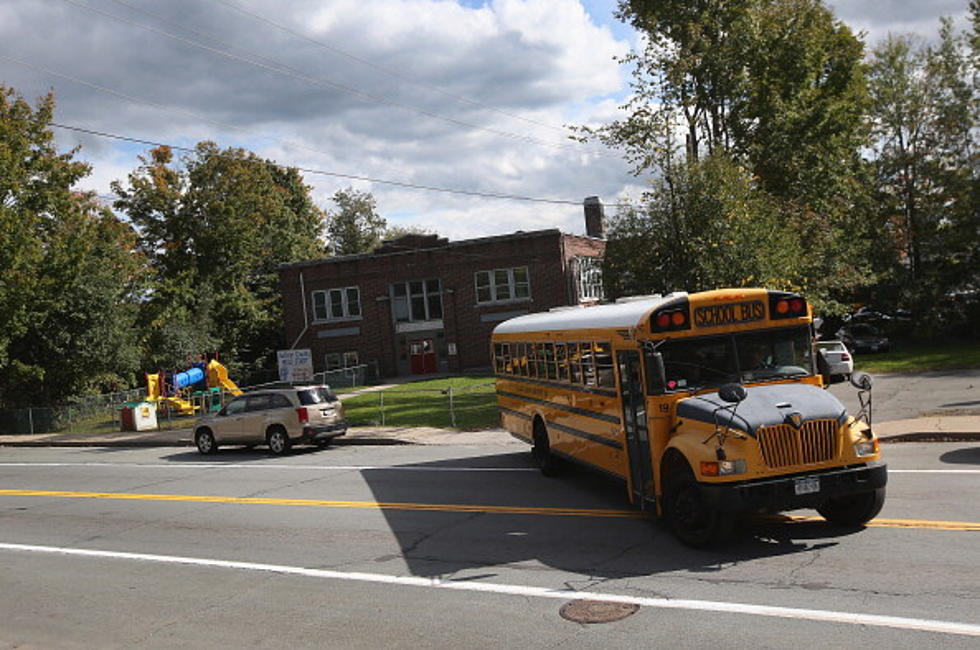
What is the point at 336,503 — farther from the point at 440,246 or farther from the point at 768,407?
the point at 440,246

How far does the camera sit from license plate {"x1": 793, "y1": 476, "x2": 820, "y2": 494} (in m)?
8.30

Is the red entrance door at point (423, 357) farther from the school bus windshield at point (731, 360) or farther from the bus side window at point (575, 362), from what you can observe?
the school bus windshield at point (731, 360)

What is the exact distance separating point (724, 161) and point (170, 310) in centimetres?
3117

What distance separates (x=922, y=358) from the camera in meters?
34.1

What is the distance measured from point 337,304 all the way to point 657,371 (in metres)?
41.6

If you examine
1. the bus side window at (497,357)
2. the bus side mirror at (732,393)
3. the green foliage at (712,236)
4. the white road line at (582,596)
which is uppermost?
the green foliage at (712,236)

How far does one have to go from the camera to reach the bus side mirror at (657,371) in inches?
366

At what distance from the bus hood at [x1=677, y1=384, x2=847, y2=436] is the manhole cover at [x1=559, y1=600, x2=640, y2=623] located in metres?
2.26

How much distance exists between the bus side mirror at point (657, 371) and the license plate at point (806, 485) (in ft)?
5.93

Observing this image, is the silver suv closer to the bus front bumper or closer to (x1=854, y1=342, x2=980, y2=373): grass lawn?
the bus front bumper

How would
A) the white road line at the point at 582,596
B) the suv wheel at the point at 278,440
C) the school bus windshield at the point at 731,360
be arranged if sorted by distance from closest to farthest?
the white road line at the point at 582,596, the school bus windshield at the point at 731,360, the suv wheel at the point at 278,440

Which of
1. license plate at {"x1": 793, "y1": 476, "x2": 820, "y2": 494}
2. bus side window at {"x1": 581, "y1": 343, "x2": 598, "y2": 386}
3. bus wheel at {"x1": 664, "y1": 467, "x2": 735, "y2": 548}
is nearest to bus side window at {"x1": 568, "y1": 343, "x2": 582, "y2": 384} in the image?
bus side window at {"x1": 581, "y1": 343, "x2": 598, "y2": 386}

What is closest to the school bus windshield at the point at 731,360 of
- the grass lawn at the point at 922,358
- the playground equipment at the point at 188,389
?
the grass lawn at the point at 922,358

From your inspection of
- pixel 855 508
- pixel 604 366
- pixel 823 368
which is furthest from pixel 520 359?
pixel 855 508
